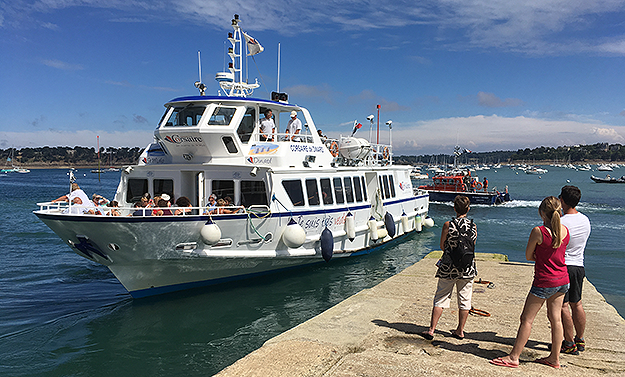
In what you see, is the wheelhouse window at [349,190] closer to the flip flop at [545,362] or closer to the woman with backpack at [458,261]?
the woman with backpack at [458,261]

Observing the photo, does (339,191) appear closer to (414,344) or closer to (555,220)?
(414,344)

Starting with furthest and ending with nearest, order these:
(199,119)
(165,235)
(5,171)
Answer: (5,171)
(199,119)
(165,235)

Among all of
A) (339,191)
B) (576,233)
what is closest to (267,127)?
(339,191)

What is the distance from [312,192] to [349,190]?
1.99 meters

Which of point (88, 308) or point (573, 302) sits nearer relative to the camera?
point (573, 302)

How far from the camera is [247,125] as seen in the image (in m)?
11.4

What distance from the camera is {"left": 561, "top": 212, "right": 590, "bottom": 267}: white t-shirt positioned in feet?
14.3

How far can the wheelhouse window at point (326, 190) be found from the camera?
11945 millimetres

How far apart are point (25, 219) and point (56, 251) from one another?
37.5 ft

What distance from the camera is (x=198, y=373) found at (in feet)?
21.5

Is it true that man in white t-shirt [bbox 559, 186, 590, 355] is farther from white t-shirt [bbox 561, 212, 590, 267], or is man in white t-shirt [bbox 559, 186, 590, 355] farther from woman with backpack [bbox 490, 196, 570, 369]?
woman with backpack [bbox 490, 196, 570, 369]

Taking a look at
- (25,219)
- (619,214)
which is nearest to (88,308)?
(25,219)

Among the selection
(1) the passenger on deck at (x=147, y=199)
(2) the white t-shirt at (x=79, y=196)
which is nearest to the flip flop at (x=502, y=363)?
(1) the passenger on deck at (x=147, y=199)

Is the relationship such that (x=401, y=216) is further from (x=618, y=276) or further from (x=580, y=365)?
(x=580, y=365)
